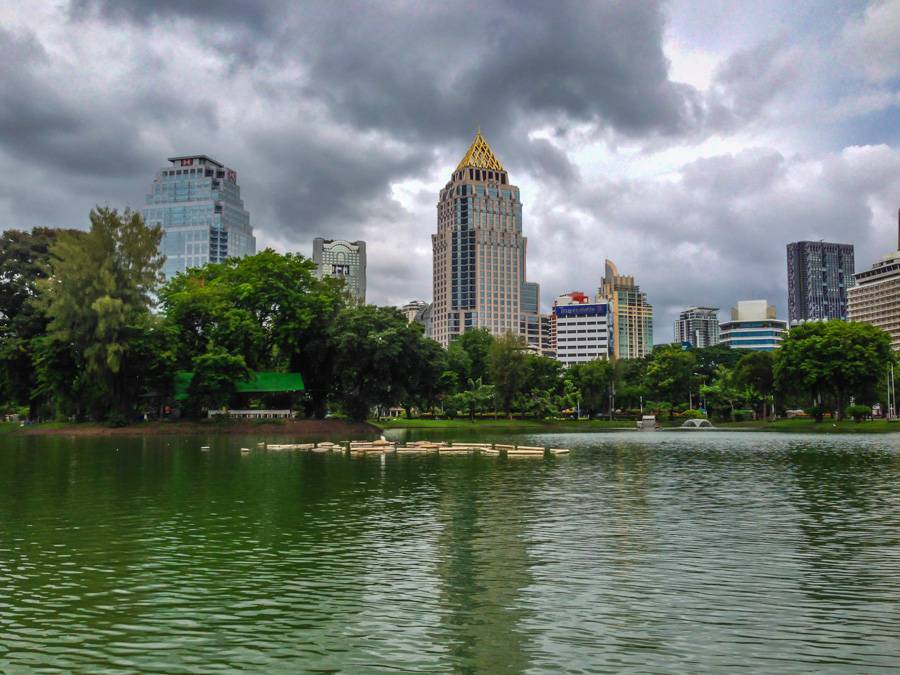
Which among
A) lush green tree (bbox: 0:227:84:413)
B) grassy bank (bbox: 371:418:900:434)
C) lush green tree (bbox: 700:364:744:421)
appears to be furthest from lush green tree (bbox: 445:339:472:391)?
lush green tree (bbox: 0:227:84:413)

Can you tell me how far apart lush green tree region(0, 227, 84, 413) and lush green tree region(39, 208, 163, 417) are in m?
5.43

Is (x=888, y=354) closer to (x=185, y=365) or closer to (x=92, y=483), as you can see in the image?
(x=185, y=365)

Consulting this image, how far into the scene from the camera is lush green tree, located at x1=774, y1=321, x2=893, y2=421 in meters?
100

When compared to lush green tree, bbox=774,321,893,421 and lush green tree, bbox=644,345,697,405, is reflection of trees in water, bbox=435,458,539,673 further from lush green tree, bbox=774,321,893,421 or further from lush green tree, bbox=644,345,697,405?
lush green tree, bbox=644,345,697,405

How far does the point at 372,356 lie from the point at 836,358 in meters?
63.3

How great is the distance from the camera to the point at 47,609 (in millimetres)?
12742

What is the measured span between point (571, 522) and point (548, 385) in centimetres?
11563

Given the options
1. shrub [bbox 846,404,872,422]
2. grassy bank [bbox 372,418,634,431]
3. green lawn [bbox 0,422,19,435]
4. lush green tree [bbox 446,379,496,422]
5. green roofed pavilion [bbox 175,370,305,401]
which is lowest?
grassy bank [bbox 372,418,634,431]

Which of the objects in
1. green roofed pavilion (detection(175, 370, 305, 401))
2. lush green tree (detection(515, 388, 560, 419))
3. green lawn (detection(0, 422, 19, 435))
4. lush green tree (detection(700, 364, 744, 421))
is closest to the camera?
green lawn (detection(0, 422, 19, 435))

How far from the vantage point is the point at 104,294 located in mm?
74062

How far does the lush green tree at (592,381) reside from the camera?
480ft

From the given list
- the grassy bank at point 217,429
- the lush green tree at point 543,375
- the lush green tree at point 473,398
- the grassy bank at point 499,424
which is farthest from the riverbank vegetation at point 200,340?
the lush green tree at point 543,375

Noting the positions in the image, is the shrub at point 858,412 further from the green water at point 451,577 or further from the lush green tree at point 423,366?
the green water at point 451,577

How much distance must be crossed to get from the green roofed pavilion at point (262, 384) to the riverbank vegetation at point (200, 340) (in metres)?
0.83
